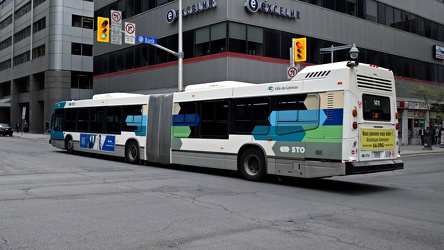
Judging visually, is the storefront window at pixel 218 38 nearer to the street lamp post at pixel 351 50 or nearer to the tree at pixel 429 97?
the street lamp post at pixel 351 50

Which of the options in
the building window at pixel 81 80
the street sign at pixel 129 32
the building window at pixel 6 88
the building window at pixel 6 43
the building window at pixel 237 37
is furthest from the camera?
the building window at pixel 6 88

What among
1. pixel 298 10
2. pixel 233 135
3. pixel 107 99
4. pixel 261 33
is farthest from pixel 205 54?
pixel 233 135

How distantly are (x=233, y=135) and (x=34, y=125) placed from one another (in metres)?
51.7

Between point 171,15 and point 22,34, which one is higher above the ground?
point 22,34

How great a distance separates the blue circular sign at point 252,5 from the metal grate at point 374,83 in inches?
619

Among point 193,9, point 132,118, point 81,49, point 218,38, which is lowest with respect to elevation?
point 132,118

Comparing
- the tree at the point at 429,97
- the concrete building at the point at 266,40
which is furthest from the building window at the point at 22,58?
the tree at the point at 429,97

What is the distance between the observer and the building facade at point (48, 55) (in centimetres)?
5256

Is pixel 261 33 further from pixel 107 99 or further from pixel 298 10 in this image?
pixel 107 99

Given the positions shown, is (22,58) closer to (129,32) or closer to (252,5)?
(129,32)

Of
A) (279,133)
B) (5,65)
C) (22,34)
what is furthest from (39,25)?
(279,133)

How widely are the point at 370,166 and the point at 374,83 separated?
2288 millimetres

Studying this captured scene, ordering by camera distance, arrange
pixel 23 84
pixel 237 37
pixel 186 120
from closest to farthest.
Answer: pixel 186 120
pixel 237 37
pixel 23 84

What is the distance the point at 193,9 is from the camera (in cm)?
2766
